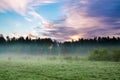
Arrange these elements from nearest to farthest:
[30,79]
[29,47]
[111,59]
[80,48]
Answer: [30,79] < [111,59] < [80,48] < [29,47]

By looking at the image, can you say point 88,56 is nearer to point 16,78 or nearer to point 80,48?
point 80,48

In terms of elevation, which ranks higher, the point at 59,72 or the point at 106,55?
the point at 106,55

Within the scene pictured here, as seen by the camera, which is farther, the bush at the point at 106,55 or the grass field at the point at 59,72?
the bush at the point at 106,55

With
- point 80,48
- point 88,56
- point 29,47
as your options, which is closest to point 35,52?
point 29,47

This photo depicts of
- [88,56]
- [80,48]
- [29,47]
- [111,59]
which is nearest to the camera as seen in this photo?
[111,59]

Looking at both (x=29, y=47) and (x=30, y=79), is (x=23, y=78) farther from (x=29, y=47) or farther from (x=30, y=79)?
(x=29, y=47)

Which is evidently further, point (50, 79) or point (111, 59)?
point (111, 59)

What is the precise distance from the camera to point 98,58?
91.8 meters

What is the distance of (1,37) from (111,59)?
87762 mm

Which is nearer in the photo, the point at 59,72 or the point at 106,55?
the point at 59,72

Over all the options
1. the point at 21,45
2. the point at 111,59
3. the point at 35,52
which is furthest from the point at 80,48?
the point at 111,59

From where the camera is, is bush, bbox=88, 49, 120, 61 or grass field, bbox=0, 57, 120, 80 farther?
bush, bbox=88, 49, 120, 61

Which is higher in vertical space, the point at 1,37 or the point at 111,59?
the point at 1,37

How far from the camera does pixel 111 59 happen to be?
89.5m
